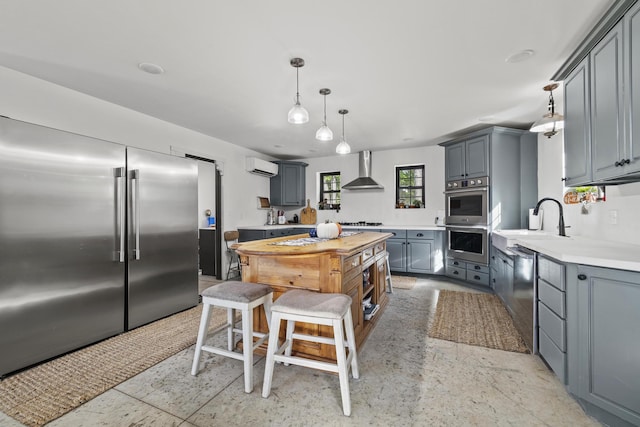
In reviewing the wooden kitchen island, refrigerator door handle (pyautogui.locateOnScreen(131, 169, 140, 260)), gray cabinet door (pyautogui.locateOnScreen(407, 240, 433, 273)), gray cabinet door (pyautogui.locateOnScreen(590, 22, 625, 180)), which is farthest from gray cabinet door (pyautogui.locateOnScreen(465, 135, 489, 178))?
refrigerator door handle (pyautogui.locateOnScreen(131, 169, 140, 260))

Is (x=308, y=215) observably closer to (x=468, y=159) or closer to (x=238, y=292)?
(x=468, y=159)

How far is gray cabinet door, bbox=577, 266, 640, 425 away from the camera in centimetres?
145

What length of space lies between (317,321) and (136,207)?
87.7 inches

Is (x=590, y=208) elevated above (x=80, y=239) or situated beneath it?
elevated above

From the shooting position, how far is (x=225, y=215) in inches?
196

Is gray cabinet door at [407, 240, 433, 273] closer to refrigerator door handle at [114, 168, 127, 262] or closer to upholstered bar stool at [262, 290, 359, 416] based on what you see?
upholstered bar stool at [262, 290, 359, 416]

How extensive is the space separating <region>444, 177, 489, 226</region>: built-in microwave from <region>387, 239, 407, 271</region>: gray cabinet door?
841 mm

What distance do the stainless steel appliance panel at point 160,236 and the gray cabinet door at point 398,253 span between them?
329cm

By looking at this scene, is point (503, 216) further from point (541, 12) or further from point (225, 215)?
point (225, 215)

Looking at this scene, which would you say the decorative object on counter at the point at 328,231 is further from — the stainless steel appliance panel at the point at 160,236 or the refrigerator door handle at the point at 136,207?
the refrigerator door handle at the point at 136,207

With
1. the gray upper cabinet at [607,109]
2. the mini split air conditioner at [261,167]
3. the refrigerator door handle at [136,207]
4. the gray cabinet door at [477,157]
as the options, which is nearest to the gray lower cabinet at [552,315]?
the gray upper cabinet at [607,109]

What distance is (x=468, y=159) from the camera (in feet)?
14.9

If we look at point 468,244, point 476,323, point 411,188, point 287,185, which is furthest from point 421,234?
point 287,185

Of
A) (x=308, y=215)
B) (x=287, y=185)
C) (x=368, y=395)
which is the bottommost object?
(x=368, y=395)
